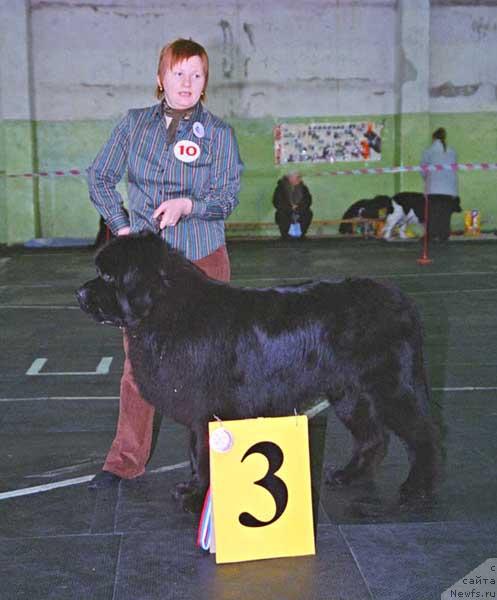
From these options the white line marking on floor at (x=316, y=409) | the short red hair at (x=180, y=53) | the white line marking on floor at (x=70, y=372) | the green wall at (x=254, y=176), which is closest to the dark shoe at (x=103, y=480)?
the white line marking on floor at (x=316, y=409)

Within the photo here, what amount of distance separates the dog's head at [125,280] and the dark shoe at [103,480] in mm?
993

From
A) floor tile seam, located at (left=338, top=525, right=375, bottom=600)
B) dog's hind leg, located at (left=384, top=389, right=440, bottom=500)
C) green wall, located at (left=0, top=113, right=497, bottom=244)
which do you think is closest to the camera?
floor tile seam, located at (left=338, top=525, right=375, bottom=600)

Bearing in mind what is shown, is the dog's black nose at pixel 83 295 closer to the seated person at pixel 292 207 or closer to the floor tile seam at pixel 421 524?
the floor tile seam at pixel 421 524

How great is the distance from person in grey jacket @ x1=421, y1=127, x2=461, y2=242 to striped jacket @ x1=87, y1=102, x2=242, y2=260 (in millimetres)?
12458

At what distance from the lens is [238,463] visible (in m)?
3.41

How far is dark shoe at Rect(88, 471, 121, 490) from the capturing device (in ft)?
14.0

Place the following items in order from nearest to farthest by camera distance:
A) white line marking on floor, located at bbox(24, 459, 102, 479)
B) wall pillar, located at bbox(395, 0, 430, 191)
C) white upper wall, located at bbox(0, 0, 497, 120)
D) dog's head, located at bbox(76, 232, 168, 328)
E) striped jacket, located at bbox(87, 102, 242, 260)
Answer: dog's head, located at bbox(76, 232, 168, 328) → striped jacket, located at bbox(87, 102, 242, 260) → white line marking on floor, located at bbox(24, 459, 102, 479) → white upper wall, located at bbox(0, 0, 497, 120) → wall pillar, located at bbox(395, 0, 430, 191)

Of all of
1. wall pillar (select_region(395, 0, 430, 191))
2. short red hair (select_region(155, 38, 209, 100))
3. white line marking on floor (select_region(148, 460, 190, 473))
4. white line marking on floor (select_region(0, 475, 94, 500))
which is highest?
wall pillar (select_region(395, 0, 430, 191))

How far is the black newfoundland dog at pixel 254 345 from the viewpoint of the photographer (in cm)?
365

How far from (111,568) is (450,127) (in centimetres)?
1618

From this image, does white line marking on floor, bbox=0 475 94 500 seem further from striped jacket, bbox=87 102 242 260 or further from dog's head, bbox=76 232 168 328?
striped jacket, bbox=87 102 242 260

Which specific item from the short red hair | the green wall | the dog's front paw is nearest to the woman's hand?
the short red hair

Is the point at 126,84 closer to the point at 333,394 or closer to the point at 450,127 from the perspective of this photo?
the point at 450,127

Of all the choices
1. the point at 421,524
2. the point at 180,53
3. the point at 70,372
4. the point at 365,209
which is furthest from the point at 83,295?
the point at 365,209
